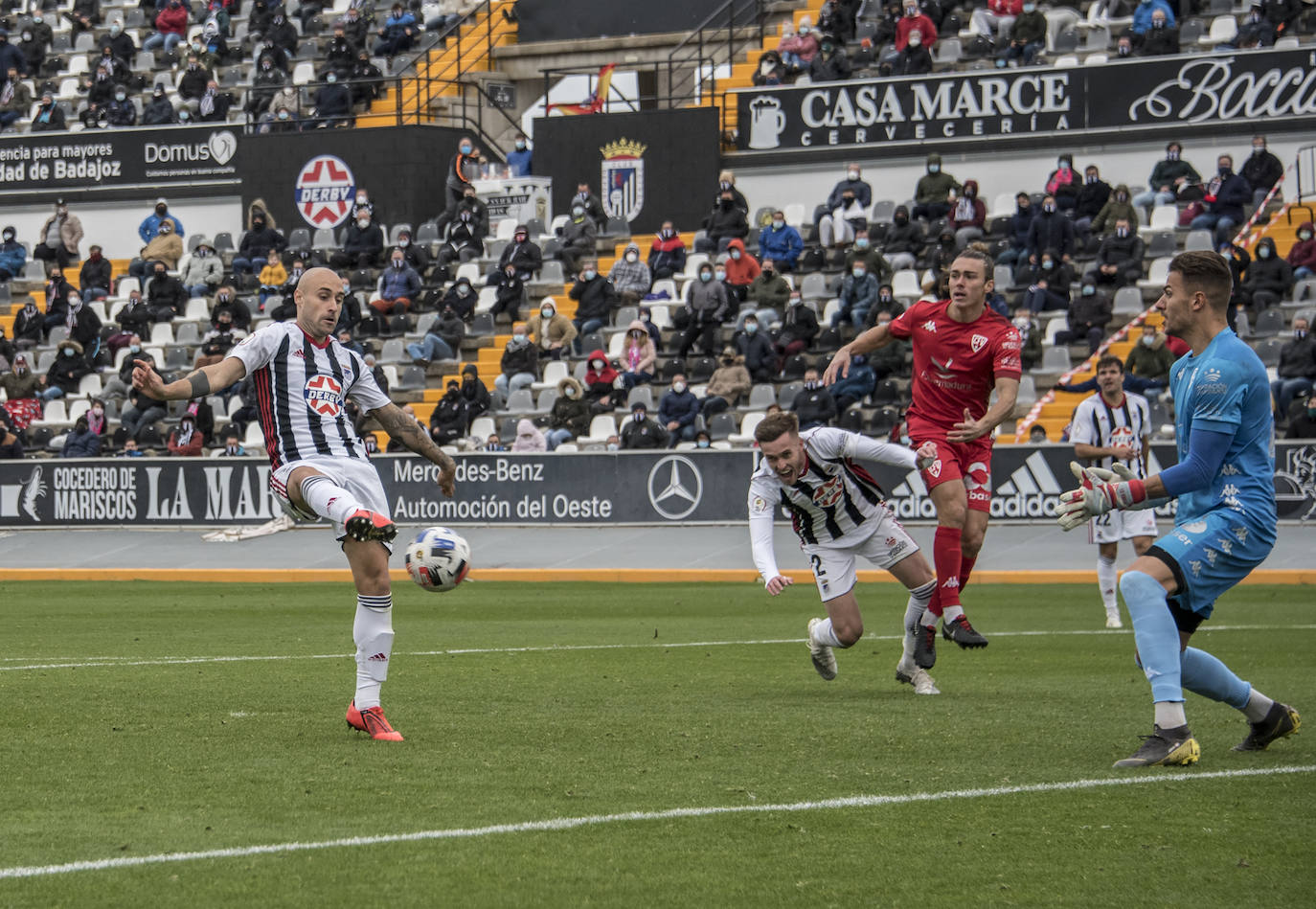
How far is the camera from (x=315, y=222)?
38.3 metres

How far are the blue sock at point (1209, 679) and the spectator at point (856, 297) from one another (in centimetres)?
2045

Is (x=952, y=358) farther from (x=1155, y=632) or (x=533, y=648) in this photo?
(x=533, y=648)

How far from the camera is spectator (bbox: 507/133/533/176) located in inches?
1443

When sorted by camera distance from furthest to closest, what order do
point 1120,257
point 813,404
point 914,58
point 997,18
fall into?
point 997,18 < point 914,58 < point 1120,257 < point 813,404

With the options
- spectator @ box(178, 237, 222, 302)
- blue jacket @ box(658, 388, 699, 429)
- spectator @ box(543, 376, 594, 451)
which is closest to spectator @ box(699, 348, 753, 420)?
blue jacket @ box(658, 388, 699, 429)

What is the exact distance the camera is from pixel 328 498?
8297 millimetres

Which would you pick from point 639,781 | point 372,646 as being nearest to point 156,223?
point 372,646

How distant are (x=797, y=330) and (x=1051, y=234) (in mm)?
4353

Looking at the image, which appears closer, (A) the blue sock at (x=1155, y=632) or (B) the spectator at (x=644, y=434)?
(A) the blue sock at (x=1155, y=632)

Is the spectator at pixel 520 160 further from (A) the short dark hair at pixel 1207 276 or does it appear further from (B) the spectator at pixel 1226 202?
(A) the short dark hair at pixel 1207 276

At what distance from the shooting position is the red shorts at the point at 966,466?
10.9 metres

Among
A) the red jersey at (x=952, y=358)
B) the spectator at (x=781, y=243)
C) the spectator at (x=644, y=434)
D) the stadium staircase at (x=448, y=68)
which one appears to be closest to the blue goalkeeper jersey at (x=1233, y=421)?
the red jersey at (x=952, y=358)

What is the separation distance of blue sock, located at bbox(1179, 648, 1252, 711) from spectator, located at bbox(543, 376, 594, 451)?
20.7 meters

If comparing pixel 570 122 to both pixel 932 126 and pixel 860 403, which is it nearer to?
pixel 932 126
